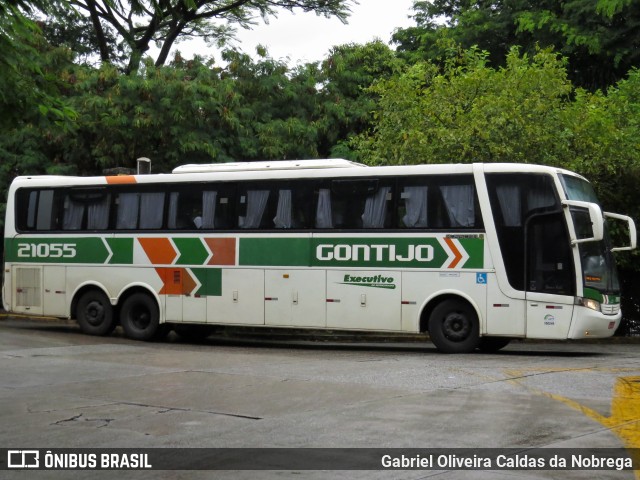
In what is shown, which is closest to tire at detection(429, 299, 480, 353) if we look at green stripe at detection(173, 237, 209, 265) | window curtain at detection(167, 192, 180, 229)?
green stripe at detection(173, 237, 209, 265)

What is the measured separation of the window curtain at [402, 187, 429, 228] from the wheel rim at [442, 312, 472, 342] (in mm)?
1669

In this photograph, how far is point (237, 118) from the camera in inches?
1156

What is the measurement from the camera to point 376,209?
62.8ft

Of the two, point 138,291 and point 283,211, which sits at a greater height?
point 283,211

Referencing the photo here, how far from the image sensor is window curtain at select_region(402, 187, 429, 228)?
18.8 m

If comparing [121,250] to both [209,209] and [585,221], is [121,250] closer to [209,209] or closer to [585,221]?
[209,209]

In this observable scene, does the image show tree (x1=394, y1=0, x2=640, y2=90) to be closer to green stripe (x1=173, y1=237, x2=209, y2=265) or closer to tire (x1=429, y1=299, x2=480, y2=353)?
green stripe (x1=173, y1=237, x2=209, y2=265)

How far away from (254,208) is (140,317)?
361cm

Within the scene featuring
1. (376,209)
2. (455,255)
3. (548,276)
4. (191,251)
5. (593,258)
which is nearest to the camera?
(548,276)

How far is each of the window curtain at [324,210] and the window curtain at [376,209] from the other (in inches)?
28.7

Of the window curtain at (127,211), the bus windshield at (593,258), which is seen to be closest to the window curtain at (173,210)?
the window curtain at (127,211)

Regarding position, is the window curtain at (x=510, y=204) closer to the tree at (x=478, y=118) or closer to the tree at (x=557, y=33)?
the tree at (x=478, y=118)

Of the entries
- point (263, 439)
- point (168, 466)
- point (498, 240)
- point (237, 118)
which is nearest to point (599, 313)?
point (498, 240)

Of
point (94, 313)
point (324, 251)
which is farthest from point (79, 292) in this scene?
point (324, 251)
